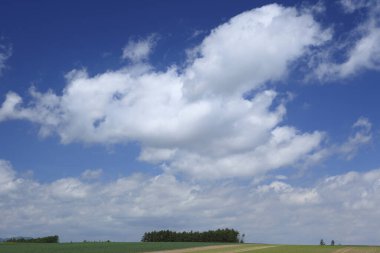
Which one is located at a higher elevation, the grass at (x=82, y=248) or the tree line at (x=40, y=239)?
the tree line at (x=40, y=239)

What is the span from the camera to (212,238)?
198750 millimetres

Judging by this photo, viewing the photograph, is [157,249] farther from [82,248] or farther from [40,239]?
[40,239]

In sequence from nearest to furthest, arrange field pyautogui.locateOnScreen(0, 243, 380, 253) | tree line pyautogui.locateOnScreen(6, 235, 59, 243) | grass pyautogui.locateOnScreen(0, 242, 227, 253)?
grass pyautogui.locateOnScreen(0, 242, 227, 253)
field pyautogui.locateOnScreen(0, 243, 380, 253)
tree line pyautogui.locateOnScreen(6, 235, 59, 243)

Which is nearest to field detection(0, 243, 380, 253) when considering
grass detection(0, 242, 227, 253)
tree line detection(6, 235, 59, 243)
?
grass detection(0, 242, 227, 253)

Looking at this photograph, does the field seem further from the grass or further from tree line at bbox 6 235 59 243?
tree line at bbox 6 235 59 243

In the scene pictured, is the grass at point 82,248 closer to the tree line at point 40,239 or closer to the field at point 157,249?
the field at point 157,249

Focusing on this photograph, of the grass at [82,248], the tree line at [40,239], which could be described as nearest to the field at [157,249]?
the grass at [82,248]

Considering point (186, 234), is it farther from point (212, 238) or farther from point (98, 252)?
point (98, 252)

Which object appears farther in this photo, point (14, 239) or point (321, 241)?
point (14, 239)

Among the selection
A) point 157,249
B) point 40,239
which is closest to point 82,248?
point 157,249

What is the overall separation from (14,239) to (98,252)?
4524 inches

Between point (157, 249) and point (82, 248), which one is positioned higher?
point (82, 248)

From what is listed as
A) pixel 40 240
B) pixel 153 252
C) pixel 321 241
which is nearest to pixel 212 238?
pixel 321 241

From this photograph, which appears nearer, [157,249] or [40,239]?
[157,249]
